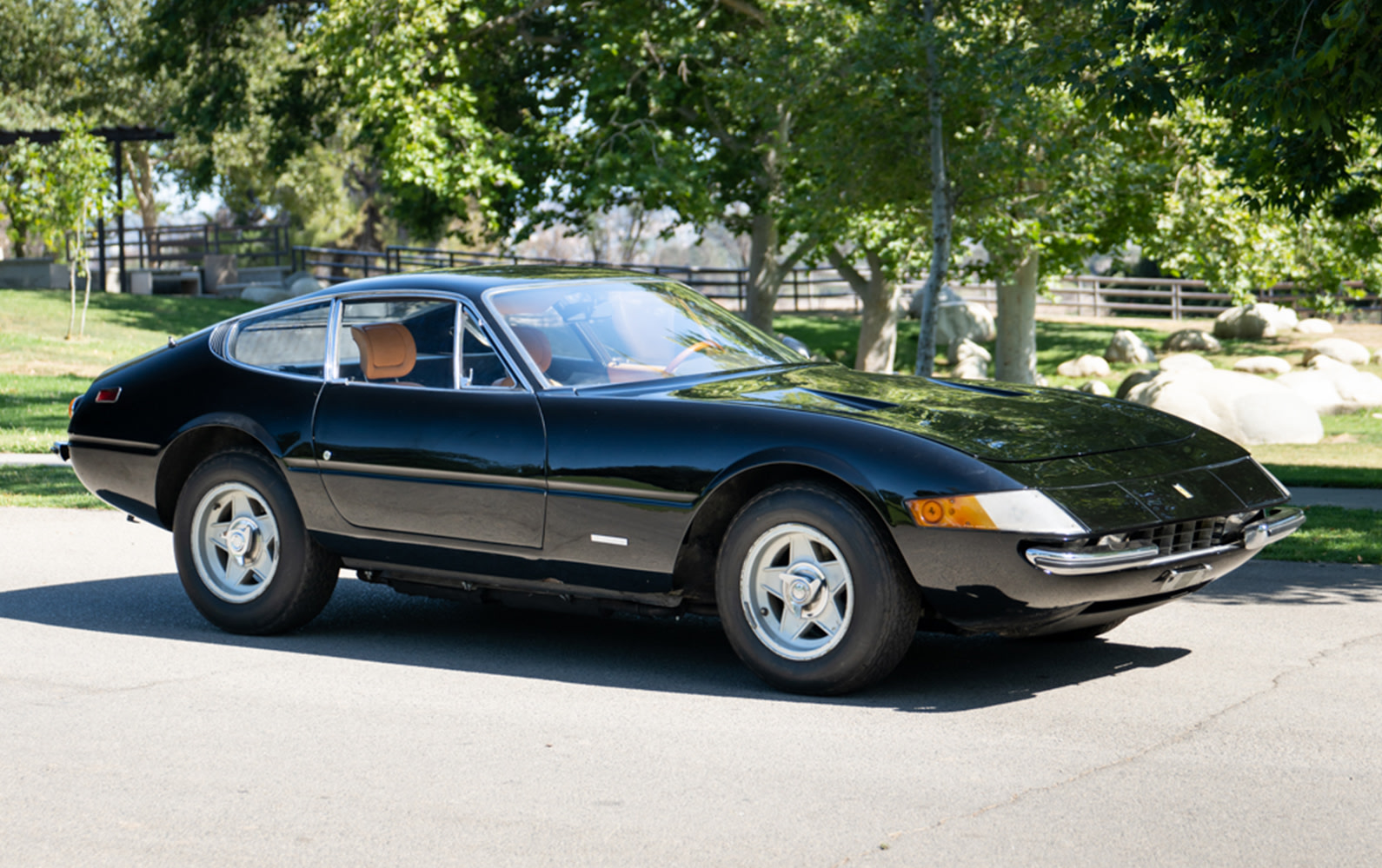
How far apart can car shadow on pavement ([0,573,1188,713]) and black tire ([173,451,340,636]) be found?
0.13m

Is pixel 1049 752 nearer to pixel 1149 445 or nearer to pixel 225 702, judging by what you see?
pixel 1149 445

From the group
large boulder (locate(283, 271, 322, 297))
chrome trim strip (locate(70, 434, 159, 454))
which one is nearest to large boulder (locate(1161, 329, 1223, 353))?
large boulder (locate(283, 271, 322, 297))

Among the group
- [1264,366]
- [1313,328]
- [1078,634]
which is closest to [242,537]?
[1078,634]

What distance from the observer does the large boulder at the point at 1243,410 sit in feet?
57.0

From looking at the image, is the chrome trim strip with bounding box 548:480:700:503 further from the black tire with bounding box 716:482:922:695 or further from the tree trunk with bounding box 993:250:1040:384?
the tree trunk with bounding box 993:250:1040:384

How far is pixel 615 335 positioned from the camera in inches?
242

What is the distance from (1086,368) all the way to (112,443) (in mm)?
25289

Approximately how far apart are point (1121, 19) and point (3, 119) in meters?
39.3

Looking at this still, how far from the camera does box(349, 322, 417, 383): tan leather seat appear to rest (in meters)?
6.30

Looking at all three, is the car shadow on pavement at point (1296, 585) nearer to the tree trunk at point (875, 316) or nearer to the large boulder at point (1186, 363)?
the large boulder at point (1186, 363)

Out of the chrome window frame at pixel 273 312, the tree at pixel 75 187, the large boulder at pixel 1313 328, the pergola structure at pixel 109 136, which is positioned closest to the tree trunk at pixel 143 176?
the pergola structure at pixel 109 136

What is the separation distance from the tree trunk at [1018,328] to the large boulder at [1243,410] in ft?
26.5

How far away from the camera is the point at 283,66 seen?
40344mm

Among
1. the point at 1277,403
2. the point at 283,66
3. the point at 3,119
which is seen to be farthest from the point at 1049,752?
the point at 3,119
